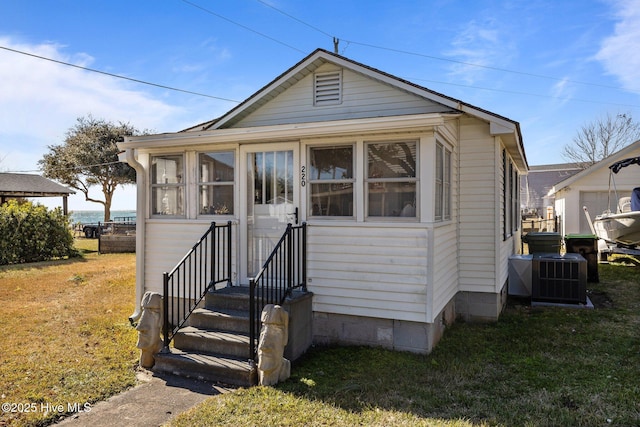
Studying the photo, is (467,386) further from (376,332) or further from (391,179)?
(391,179)

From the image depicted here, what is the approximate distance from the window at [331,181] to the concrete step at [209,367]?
2.22 metres

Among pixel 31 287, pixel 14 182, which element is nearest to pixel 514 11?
pixel 31 287

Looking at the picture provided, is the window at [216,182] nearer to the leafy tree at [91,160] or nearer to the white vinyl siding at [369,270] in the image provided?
the white vinyl siding at [369,270]

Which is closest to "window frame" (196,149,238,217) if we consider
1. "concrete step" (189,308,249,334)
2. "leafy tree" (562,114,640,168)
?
"concrete step" (189,308,249,334)

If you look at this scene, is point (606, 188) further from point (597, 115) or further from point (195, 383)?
point (597, 115)

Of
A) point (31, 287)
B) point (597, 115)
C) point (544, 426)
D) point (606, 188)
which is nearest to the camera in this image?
point (544, 426)

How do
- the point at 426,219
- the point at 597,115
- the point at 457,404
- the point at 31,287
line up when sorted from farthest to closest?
the point at 597,115
the point at 31,287
the point at 426,219
the point at 457,404

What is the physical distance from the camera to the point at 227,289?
5672mm

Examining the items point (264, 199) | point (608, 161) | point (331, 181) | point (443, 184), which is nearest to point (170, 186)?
point (264, 199)

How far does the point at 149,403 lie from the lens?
385 cm

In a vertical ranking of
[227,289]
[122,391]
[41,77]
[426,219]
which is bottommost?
[122,391]

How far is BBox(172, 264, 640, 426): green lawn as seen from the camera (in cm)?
347

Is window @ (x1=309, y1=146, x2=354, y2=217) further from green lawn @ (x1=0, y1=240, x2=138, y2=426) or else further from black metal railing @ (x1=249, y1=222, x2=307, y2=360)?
green lawn @ (x1=0, y1=240, x2=138, y2=426)

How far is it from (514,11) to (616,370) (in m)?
8.69
